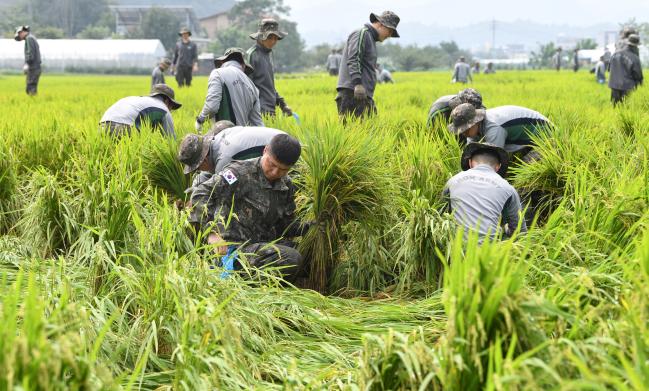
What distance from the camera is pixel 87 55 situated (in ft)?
178

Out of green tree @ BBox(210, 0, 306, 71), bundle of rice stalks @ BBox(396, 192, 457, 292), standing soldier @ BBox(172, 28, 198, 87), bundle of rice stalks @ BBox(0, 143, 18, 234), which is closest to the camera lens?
bundle of rice stalks @ BBox(396, 192, 457, 292)

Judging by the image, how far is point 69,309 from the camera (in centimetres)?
210

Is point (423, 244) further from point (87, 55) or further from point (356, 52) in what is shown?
point (87, 55)

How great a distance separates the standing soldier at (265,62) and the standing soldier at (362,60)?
2.11 ft

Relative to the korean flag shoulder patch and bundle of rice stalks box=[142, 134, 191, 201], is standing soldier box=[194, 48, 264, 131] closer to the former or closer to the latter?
bundle of rice stalks box=[142, 134, 191, 201]

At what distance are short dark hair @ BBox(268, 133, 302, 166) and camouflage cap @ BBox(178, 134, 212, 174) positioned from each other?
72 centimetres

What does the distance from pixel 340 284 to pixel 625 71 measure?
25.6ft

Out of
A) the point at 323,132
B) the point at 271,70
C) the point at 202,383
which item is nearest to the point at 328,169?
the point at 323,132

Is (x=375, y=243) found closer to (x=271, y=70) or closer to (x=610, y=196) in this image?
(x=610, y=196)

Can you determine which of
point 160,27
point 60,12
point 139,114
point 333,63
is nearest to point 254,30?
point 160,27

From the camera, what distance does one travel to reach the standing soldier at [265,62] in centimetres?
712

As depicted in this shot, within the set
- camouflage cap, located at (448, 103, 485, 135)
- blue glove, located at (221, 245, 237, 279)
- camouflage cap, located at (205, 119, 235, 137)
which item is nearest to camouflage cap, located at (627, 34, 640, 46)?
camouflage cap, located at (448, 103, 485, 135)

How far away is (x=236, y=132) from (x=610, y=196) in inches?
94.3

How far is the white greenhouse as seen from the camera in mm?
51438
